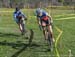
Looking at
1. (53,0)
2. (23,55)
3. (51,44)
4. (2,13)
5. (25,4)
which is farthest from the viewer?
(53,0)

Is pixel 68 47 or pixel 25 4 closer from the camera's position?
pixel 68 47

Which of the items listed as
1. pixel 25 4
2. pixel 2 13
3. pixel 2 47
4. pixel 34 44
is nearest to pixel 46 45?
pixel 34 44

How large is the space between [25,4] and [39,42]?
37641mm

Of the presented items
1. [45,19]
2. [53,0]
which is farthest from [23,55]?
[53,0]

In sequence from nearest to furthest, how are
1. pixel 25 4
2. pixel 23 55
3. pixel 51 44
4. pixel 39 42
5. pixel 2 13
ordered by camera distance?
pixel 23 55 → pixel 51 44 → pixel 39 42 → pixel 2 13 → pixel 25 4

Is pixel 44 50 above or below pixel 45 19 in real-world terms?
below

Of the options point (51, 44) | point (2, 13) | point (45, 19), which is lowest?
point (2, 13)

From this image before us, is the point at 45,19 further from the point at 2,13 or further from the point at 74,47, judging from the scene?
the point at 2,13

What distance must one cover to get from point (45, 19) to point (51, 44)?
1.28 m

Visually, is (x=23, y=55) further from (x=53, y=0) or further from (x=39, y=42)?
(x=53, y=0)

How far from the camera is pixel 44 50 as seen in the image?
14.0m

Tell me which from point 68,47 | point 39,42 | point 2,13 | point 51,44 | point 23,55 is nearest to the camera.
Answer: point 23,55

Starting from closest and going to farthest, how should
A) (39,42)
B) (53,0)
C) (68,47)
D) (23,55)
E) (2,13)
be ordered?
(23,55) < (68,47) < (39,42) < (2,13) < (53,0)

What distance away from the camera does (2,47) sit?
49.6ft
